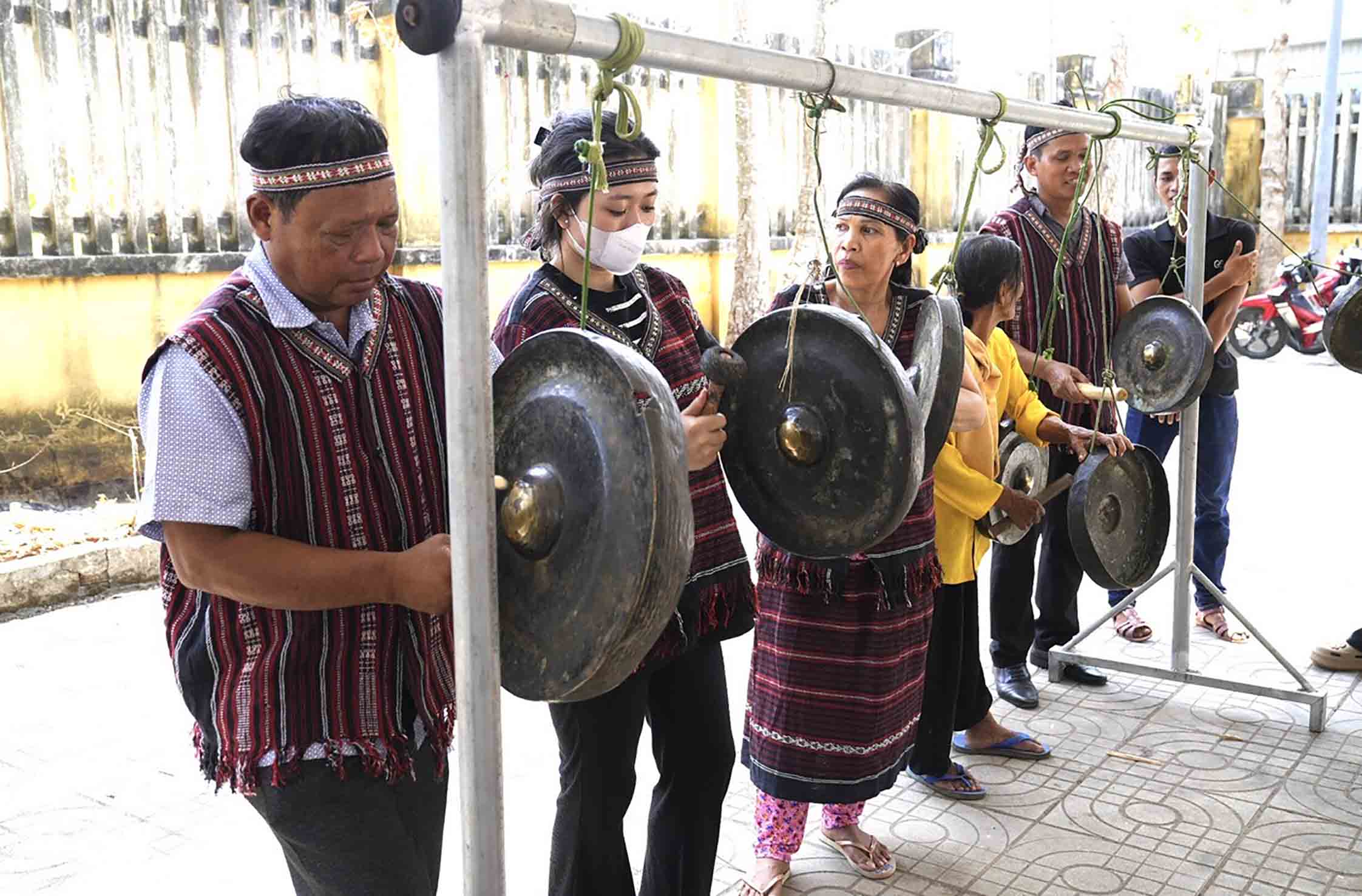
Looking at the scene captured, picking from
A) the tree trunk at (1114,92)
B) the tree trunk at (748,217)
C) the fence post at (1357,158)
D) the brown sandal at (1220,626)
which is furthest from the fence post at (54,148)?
the fence post at (1357,158)

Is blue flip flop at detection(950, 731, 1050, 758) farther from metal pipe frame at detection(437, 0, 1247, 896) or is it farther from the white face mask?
metal pipe frame at detection(437, 0, 1247, 896)

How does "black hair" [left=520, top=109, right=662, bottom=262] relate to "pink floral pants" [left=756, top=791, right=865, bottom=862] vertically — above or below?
above

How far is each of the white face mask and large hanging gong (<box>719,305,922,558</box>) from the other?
25cm

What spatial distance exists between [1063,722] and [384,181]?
3.09 meters

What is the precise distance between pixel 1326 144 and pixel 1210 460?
11337mm

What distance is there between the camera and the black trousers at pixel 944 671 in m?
3.43

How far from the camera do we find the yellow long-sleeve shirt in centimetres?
326

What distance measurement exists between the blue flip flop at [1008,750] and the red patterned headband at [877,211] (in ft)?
5.35

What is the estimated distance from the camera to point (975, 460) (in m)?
3.30

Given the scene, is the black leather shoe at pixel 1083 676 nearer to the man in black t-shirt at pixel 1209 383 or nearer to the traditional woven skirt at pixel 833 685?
the man in black t-shirt at pixel 1209 383

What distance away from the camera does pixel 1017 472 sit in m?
3.76

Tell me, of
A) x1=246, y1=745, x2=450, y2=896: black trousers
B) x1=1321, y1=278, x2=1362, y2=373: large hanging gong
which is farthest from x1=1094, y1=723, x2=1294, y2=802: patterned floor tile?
x1=246, y1=745, x2=450, y2=896: black trousers

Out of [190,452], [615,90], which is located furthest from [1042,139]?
[190,452]

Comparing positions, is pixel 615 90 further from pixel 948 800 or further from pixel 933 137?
pixel 933 137
